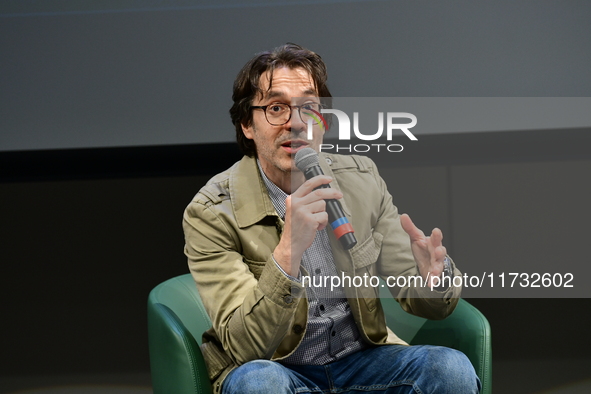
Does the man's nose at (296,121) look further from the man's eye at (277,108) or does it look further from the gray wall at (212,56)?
the gray wall at (212,56)

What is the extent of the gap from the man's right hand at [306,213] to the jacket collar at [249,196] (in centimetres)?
23

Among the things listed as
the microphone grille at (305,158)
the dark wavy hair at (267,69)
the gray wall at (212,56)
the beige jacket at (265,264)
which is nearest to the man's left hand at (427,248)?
the beige jacket at (265,264)

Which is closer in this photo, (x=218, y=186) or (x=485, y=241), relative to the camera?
(x=485, y=241)

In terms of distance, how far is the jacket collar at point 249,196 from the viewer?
5.62 feet

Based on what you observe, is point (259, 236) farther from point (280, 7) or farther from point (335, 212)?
point (280, 7)

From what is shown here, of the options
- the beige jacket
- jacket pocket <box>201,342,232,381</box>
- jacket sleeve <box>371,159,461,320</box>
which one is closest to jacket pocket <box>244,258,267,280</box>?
the beige jacket

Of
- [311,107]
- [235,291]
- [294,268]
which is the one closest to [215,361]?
[235,291]

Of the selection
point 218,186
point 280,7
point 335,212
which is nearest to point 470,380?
point 335,212

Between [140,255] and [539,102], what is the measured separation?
5.98ft

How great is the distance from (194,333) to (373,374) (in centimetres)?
54

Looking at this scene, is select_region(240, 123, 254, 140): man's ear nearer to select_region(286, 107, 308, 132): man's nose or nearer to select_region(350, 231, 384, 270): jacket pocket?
select_region(286, 107, 308, 132): man's nose

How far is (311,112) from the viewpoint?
1576mm

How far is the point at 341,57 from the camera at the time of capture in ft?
7.45

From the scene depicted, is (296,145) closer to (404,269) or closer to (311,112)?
(311,112)
